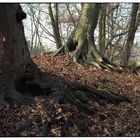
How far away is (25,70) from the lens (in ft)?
24.0

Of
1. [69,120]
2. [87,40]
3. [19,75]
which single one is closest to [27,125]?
[69,120]

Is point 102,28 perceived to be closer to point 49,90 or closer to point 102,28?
point 102,28

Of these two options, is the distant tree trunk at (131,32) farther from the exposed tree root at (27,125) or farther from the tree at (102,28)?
the exposed tree root at (27,125)

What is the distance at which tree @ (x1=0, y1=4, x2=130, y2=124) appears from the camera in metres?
6.72

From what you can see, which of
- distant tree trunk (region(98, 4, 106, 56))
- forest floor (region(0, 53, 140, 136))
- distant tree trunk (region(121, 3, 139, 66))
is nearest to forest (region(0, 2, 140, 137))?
forest floor (region(0, 53, 140, 136))

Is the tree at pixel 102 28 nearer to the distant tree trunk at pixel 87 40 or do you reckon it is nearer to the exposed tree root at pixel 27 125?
the distant tree trunk at pixel 87 40

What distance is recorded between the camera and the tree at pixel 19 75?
672 cm

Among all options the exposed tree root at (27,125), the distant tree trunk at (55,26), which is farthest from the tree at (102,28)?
the exposed tree root at (27,125)

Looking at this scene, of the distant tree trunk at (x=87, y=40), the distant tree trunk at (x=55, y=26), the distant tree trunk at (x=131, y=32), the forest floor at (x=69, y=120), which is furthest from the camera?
the distant tree trunk at (x=131, y=32)

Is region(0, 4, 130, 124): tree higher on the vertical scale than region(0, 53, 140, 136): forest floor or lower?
higher

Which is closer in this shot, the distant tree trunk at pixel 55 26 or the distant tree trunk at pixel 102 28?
the distant tree trunk at pixel 55 26

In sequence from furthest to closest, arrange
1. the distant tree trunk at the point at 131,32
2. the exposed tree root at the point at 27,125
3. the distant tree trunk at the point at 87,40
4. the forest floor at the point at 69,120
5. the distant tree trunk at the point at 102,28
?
the distant tree trunk at the point at 102,28 < the distant tree trunk at the point at 131,32 < the distant tree trunk at the point at 87,40 < the forest floor at the point at 69,120 < the exposed tree root at the point at 27,125

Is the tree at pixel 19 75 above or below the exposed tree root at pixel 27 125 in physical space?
above

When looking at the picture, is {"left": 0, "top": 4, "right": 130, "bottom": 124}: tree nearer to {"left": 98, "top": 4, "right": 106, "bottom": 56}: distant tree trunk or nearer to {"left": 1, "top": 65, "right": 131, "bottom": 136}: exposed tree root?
{"left": 1, "top": 65, "right": 131, "bottom": 136}: exposed tree root
